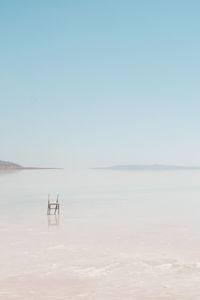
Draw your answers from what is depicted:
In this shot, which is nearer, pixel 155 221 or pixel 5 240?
pixel 5 240

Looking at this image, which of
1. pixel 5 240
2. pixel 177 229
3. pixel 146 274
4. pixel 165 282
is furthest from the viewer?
pixel 177 229

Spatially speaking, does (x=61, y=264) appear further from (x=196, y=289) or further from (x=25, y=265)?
(x=196, y=289)

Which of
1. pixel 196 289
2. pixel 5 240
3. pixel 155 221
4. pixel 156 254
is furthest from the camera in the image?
pixel 155 221

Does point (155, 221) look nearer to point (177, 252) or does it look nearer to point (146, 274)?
point (177, 252)

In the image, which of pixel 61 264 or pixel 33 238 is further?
pixel 33 238

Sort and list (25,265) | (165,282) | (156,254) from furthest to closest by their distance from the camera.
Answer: (156,254), (25,265), (165,282)

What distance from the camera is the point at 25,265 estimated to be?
433 inches

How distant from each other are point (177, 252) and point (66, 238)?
5008mm

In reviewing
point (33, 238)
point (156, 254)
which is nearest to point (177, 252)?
point (156, 254)

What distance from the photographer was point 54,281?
9500 millimetres

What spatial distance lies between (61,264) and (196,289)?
4306mm

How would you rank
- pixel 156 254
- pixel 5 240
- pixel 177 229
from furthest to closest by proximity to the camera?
pixel 177 229 < pixel 5 240 < pixel 156 254

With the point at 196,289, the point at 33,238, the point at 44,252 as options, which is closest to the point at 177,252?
the point at 196,289

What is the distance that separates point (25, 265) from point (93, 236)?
5011 millimetres
